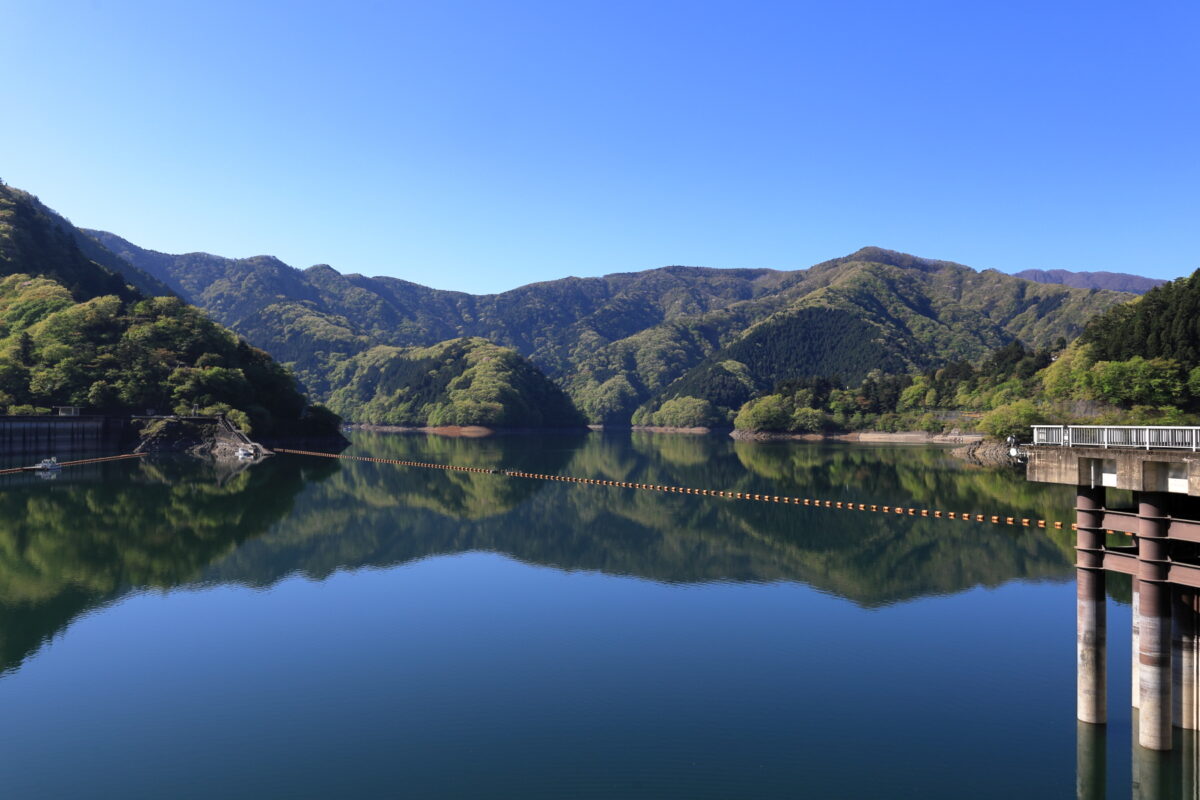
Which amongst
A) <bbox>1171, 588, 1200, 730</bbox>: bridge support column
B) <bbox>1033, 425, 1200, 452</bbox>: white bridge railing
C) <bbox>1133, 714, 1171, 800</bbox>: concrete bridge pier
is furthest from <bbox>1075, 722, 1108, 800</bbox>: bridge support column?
<bbox>1033, 425, 1200, 452</bbox>: white bridge railing

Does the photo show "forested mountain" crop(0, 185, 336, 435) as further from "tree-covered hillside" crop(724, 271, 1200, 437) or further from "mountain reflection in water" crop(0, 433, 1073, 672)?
"tree-covered hillside" crop(724, 271, 1200, 437)

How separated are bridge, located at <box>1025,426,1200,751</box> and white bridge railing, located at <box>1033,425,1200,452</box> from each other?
0.09 ft

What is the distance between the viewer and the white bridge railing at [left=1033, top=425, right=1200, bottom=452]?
16375mm

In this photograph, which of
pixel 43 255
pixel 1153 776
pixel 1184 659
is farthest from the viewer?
pixel 43 255

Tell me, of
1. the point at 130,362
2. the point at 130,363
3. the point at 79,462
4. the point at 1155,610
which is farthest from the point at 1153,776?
the point at 130,362

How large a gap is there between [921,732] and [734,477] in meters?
79.6

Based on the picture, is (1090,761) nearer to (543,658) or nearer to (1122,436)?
(1122,436)

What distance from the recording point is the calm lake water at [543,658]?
19.0 m

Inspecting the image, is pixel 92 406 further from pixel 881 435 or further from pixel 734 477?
pixel 881 435

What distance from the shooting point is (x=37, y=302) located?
471 ft

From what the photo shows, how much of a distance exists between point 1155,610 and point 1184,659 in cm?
155

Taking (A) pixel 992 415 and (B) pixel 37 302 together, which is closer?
(A) pixel 992 415

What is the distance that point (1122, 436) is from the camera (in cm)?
1802

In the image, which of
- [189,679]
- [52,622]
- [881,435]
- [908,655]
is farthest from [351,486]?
[881,435]
